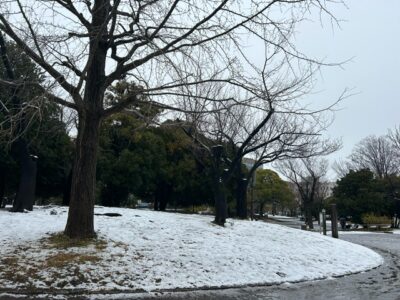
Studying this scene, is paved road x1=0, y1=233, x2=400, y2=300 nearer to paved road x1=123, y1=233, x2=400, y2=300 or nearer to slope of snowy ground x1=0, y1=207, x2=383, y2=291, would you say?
paved road x1=123, y1=233, x2=400, y2=300

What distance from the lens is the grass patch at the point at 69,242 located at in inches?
388

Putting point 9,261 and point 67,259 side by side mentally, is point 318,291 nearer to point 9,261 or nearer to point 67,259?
point 67,259

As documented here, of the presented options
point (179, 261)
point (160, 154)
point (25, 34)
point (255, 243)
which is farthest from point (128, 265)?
point (160, 154)

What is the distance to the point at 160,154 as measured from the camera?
26516 millimetres

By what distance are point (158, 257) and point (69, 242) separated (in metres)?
2.02

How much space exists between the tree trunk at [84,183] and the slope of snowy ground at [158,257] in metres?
0.68

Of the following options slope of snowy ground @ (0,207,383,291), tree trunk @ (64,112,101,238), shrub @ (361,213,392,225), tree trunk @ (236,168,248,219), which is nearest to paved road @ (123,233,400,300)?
slope of snowy ground @ (0,207,383,291)

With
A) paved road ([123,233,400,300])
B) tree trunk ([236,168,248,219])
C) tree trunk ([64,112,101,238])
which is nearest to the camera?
paved road ([123,233,400,300])

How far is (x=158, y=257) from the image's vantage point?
32.3 ft

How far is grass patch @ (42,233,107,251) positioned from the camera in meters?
9.84

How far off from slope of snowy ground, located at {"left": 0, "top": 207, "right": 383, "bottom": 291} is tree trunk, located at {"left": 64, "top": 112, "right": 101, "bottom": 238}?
680 millimetres

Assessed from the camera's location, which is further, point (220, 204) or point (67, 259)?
point (220, 204)

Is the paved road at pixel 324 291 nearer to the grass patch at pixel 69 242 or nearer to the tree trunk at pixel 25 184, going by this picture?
the grass patch at pixel 69 242

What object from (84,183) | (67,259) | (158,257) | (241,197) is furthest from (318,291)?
(241,197)
